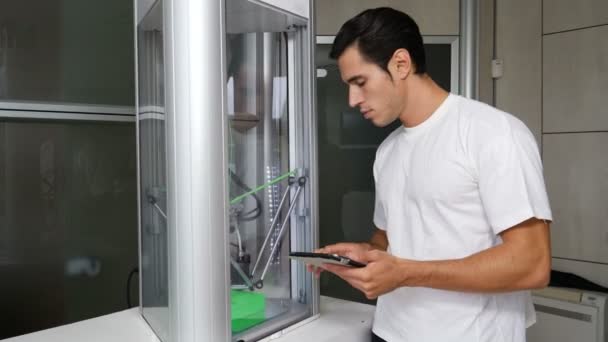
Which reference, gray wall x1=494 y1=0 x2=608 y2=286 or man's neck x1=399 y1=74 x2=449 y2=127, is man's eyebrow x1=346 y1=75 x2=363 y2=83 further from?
gray wall x1=494 y1=0 x2=608 y2=286

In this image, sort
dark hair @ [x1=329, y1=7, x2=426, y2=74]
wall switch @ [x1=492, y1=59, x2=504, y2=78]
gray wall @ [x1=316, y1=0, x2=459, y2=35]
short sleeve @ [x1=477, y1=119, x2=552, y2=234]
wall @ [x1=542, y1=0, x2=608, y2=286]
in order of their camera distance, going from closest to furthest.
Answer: short sleeve @ [x1=477, y1=119, x2=552, y2=234] → dark hair @ [x1=329, y1=7, x2=426, y2=74] → wall @ [x1=542, y1=0, x2=608, y2=286] → gray wall @ [x1=316, y1=0, x2=459, y2=35] → wall switch @ [x1=492, y1=59, x2=504, y2=78]

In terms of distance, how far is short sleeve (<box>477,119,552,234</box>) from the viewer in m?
0.82

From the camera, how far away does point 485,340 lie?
2.97 feet

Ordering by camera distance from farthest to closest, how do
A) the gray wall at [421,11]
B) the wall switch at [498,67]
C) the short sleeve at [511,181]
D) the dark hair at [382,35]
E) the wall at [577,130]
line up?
the wall switch at [498,67] → the gray wall at [421,11] → the wall at [577,130] → the dark hair at [382,35] → the short sleeve at [511,181]

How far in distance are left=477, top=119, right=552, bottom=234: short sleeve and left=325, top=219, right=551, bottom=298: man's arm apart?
0.09 feet

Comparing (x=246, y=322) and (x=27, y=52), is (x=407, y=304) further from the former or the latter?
(x=27, y=52)

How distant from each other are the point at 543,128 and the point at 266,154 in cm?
160

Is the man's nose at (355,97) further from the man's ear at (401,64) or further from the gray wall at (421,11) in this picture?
the gray wall at (421,11)

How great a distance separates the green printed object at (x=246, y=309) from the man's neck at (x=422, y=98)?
1.70 feet

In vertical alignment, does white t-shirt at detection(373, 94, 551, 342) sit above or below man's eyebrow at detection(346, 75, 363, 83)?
below

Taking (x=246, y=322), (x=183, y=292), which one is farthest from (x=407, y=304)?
(x=183, y=292)

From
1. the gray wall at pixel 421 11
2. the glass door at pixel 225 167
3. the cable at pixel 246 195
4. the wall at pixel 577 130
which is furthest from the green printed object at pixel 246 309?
the wall at pixel 577 130

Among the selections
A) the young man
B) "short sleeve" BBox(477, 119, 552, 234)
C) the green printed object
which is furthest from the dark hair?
the green printed object

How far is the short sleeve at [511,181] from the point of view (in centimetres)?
82
